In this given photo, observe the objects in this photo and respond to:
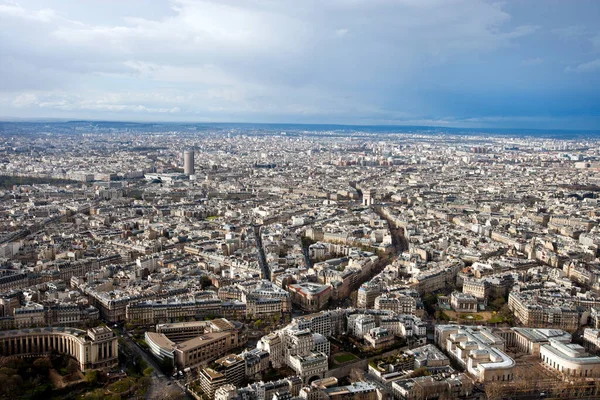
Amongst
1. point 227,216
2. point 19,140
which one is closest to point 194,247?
point 227,216

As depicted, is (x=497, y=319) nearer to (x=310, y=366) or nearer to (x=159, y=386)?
(x=310, y=366)

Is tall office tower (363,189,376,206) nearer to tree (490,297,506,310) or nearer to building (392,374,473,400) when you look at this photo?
tree (490,297,506,310)

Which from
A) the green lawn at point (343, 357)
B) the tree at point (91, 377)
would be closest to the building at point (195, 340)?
the tree at point (91, 377)

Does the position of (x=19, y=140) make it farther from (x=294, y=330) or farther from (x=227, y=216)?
(x=294, y=330)

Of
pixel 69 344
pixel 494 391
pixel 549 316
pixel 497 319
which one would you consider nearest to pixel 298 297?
pixel 497 319

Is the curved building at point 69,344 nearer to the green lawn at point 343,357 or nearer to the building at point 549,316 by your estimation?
the green lawn at point 343,357

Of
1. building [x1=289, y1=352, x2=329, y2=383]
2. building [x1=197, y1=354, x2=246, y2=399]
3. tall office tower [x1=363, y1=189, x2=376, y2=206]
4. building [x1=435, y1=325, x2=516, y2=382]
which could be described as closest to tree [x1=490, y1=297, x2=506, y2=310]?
building [x1=435, y1=325, x2=516, y2=382]
